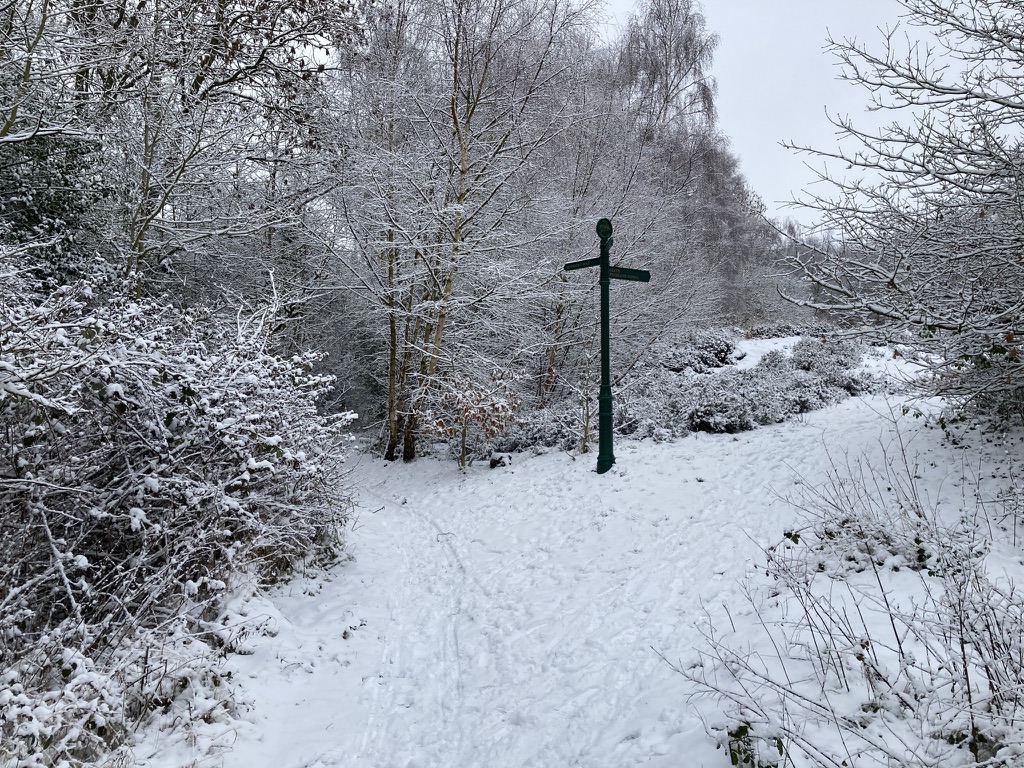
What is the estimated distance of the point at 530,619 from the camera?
4.70 metres

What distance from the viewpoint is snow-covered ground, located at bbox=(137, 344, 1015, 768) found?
10.4 feet

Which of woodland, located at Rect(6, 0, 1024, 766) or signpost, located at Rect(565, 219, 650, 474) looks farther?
signpost, located at Rect(565, 219, 650, 474)

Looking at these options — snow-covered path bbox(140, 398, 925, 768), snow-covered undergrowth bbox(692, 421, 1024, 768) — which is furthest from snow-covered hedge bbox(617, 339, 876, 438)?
snow-covered undergrowth bbox(692, 421, 1024, 768)

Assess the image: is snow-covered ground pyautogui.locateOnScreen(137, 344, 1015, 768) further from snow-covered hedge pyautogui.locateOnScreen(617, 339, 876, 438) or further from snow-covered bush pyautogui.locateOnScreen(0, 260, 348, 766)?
snow-covered hedge pyautogui.locateOnScreen(617, 339, 876, 438)

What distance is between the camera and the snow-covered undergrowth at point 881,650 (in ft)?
7.28

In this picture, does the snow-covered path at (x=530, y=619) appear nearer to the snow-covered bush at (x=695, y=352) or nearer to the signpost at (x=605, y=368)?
the signpost at (x=605, y=368)

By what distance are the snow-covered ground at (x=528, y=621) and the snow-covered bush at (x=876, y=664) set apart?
30 centimetres

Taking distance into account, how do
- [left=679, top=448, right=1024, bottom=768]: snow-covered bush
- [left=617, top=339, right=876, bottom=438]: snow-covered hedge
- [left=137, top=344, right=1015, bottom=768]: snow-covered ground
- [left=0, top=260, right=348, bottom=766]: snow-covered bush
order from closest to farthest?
[left=679, top=448, right=1024, bottom=768]: snow-covered bush, [left=0, top=260, right=348, bottom=766]: snow-covered bush, [left=137, top=344, right=1015, bottom=768]: snow-covered ground, [left=617, top=339, right=876, bottom=438]: snow-covered hedge

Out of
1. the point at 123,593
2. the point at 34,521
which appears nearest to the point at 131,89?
the point at 34,521

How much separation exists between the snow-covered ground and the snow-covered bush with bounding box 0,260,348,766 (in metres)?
0.41

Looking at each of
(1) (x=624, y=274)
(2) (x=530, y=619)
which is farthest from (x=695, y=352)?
(2) (x=530, y=619)

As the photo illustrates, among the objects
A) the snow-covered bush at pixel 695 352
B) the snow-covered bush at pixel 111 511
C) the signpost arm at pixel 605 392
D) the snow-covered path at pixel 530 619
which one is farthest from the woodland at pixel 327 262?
the signpost arm at pixel 605 392

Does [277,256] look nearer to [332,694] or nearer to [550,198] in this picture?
[550,198]

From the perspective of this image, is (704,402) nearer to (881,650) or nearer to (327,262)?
(881,650)
